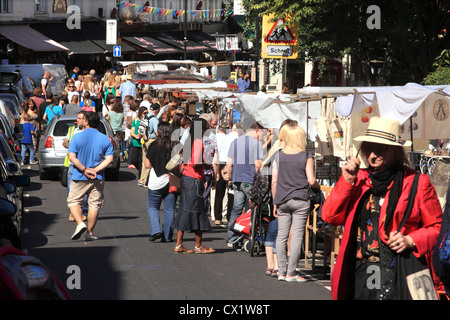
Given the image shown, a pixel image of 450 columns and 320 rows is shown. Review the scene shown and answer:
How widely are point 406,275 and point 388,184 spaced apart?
56cm

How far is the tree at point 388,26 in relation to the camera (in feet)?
65.9

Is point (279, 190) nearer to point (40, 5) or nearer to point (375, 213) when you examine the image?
point (375, 213)

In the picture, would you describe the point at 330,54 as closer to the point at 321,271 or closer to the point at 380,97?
the point at 380,97

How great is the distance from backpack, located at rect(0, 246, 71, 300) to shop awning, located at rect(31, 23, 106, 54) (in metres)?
48.0

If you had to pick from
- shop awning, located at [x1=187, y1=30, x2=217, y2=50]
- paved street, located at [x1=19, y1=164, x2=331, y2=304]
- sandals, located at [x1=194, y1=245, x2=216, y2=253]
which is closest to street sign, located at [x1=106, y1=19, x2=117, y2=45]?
shop awning, located at [x1=187, y1=30, x2=217, y2=50]

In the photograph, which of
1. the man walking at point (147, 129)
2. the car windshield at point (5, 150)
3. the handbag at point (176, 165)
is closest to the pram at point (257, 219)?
the handbag at point (176, 165)

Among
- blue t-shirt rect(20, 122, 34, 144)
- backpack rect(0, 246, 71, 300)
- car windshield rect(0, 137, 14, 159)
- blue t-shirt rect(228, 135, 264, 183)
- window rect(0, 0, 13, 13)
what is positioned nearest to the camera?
backpack rect(0, 246, 71, 300)

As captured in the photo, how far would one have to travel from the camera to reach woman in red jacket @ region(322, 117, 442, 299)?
17.1 ft

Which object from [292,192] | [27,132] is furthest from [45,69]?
[292,192]

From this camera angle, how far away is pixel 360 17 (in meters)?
21.8

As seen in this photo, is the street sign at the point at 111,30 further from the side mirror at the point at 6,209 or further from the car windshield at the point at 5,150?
the side mirror at the point at 6,209

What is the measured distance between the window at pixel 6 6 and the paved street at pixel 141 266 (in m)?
37.9

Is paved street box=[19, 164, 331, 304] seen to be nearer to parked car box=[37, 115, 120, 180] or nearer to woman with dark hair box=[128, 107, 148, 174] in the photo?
parked car box=[37, 115, 120, 180]
